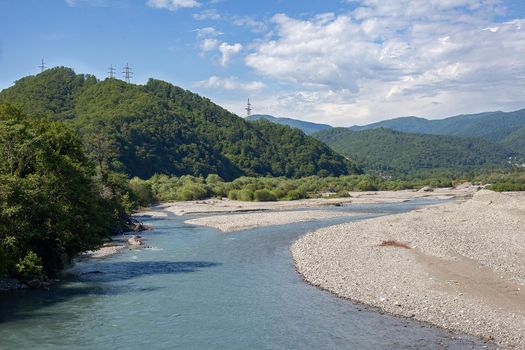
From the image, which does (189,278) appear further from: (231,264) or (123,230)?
(123,230)

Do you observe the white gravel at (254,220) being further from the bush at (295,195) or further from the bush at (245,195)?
the bush at (295,195)

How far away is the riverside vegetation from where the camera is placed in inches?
1138

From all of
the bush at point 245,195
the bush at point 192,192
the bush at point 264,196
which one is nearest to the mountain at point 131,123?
the bush at point 192,192

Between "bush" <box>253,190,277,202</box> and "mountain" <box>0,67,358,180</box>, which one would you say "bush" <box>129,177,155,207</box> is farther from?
"mountain" <box>0,67,358,180</box>

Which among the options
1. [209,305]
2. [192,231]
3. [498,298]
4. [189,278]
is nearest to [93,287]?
[189,278]

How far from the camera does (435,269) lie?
101ft

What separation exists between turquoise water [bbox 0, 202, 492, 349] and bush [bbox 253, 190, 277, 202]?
7555 cm

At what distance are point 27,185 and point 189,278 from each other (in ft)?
36.2

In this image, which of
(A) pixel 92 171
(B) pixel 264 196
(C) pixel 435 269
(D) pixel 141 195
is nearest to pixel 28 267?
(A) pixel 92 171

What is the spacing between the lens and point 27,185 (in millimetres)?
28969

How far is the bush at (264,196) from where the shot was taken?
112887mm

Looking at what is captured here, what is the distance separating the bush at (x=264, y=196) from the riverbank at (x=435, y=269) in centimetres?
5945

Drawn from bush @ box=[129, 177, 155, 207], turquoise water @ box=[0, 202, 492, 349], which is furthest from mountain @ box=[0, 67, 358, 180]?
turquoise water @ box=[0, 202, 492, 349]

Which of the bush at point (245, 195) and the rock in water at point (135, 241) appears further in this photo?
the bush at point (245, 195)
